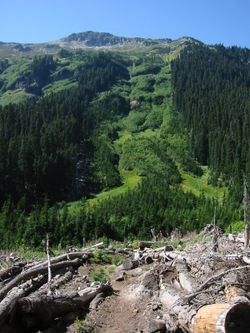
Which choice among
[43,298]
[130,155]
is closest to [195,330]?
[43,298]

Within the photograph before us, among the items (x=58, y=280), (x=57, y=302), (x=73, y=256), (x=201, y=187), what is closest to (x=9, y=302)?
(x=57, y=302)

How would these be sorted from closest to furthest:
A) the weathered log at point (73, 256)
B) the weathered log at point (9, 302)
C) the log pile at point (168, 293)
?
the log pile at point (168, 293), the weathered log at point (9, 302), the weathered log at point (73, 256)

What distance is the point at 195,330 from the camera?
8.30 metres

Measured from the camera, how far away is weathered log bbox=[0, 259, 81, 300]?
437 inches

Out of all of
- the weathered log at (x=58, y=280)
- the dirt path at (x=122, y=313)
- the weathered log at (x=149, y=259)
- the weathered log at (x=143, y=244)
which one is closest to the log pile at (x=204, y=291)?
the dirt path at (x=122, y=313)

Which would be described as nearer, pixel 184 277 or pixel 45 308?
pixel 45 308

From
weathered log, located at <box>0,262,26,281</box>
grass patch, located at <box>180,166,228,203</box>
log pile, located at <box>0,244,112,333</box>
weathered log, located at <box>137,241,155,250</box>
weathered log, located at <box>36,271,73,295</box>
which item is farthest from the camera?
grass patch, located at <box>180,166,228,203</box>

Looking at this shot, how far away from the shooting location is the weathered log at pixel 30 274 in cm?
1111

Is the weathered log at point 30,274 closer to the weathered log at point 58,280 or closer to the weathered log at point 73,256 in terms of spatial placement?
the weathered log at point 73,256

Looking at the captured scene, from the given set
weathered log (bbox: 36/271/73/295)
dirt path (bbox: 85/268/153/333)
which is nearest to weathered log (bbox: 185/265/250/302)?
dirt path (bbox: 85/268/153/333)

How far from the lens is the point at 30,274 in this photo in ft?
42.6

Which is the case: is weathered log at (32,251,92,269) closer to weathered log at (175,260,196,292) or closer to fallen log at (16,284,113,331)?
fallen log at (16,284,113,331)

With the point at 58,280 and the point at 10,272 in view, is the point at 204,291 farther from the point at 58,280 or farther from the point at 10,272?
Answer: the point at 10,272

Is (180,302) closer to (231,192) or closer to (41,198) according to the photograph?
(231,192)
